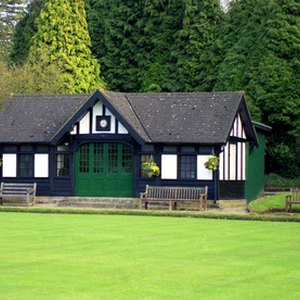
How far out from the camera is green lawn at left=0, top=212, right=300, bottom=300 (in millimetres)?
11859

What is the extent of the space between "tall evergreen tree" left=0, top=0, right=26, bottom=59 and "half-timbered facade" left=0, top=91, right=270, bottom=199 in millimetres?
Result: 42430

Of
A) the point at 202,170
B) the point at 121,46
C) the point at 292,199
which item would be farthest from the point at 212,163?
the point at 121,46

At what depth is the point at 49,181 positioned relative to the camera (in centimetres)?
3519

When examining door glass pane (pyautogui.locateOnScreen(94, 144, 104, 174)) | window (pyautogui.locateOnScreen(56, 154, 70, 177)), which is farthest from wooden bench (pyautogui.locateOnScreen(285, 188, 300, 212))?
window (pyautogui.locateOnScreen(56, 154, 70, 177))

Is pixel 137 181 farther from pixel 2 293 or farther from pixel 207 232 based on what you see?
pixel 2 293

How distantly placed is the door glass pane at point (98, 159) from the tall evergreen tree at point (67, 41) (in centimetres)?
1776

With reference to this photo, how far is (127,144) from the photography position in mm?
34219

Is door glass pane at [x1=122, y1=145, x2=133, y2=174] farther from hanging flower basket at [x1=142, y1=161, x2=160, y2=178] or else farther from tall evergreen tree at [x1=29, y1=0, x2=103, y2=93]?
tall evergreen tree at [x1=29, y1=0, x2=103, y2=93]

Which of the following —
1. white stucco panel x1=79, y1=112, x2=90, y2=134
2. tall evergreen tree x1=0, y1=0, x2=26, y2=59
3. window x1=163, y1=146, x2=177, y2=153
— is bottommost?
window x1=163, y1=146, x2=177, y2=153

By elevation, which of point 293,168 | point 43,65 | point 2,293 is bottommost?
point 2,293

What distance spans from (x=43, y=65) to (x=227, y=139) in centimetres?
2077

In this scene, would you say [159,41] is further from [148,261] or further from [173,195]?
[148,261]

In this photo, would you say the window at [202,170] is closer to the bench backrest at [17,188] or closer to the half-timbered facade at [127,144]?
the half-timbered facade at [127,144]

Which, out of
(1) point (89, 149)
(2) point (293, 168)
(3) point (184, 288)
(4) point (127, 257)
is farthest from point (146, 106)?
(3) point (184, 288)
